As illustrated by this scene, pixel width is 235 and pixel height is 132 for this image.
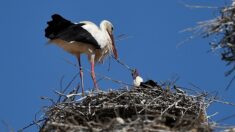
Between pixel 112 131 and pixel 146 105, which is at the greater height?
pixel 146 105

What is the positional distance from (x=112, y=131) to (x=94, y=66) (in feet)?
20.3

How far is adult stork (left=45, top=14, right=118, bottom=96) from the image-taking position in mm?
11781

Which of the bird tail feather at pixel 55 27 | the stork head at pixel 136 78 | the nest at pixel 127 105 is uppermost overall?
the bird tail feather at pixel 55 27

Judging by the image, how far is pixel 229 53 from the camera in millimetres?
7004

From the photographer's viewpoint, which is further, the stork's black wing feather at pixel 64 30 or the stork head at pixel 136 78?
the stork's black wing feather at pixel 64 30

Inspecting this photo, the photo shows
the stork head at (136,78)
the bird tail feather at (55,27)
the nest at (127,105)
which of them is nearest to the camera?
the nest at (127,105)

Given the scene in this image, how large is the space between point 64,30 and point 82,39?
0.35m

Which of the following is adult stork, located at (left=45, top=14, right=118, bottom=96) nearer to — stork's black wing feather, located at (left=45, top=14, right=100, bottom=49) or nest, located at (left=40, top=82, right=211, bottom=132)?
stork's black wing feather, located at (left=45, top=14, right=100, bottom=49)

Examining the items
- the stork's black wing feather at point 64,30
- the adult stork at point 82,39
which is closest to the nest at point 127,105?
the adult stork at point 82,39

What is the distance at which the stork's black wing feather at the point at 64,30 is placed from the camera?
11719 millimetres

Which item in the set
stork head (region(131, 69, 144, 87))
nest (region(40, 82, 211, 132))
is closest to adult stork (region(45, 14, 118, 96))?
stork head (region(131, 69, 144, 87))

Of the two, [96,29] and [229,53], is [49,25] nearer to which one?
[96,29]

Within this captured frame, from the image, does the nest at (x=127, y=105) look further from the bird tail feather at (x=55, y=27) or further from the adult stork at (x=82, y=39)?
the bird tail feather at (x=55, y=27)

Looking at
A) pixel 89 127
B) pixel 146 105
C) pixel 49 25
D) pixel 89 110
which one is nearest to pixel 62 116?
pixel 89 110
